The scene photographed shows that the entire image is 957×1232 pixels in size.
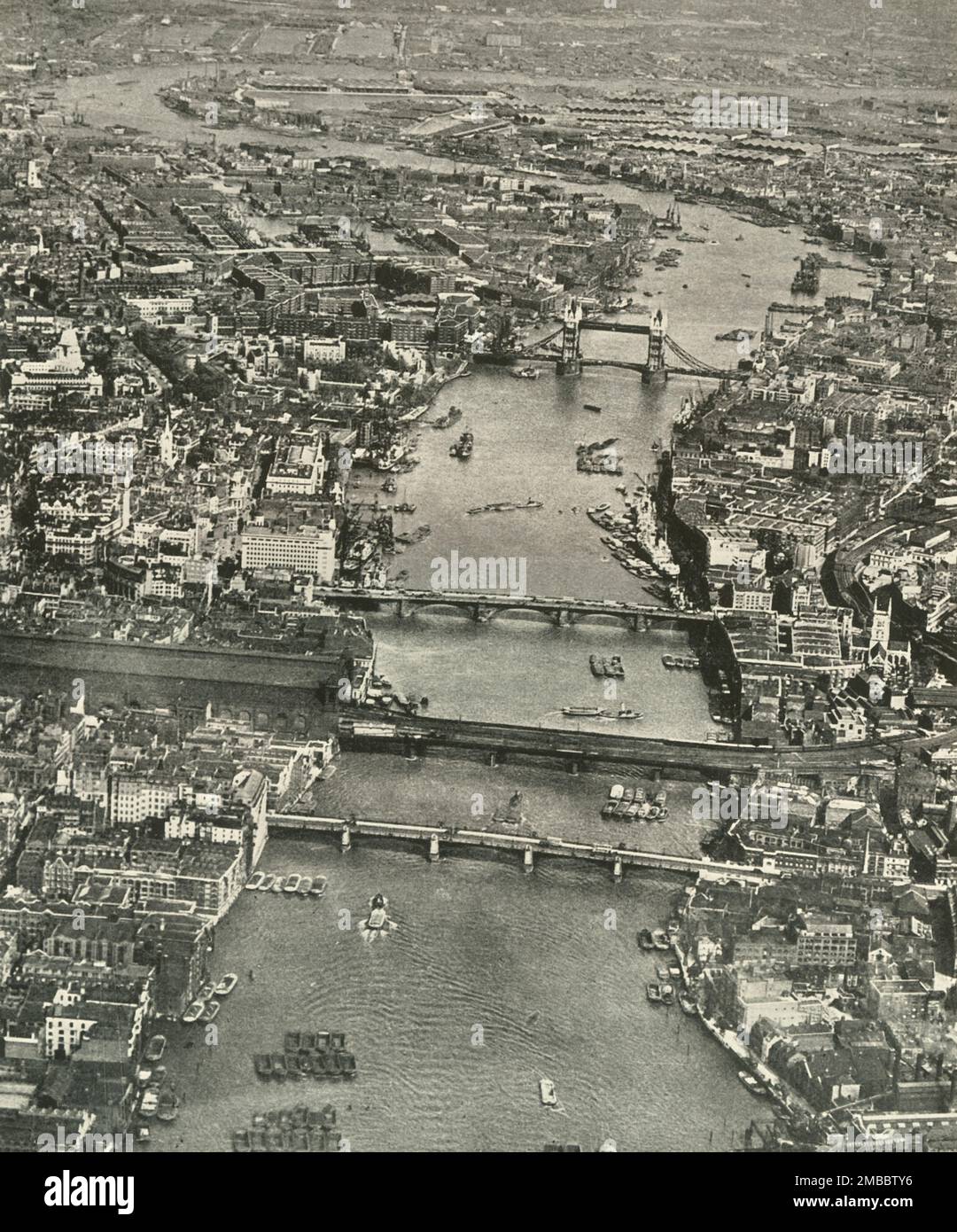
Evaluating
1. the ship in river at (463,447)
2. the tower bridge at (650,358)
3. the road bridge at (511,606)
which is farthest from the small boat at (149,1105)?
the tower bridge at (650,358)

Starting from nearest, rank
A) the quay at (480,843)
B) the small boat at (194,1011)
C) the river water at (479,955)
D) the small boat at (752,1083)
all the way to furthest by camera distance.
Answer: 1. the river water at (479,955)
2. the small boat at (752,1083)
3. the small boat at (194,1011)
4. the quay at (480,843)

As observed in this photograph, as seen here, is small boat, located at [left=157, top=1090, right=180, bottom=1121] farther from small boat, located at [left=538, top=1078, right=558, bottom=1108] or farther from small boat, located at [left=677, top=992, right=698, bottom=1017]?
small boat, located at [left=677, top=992, right=698, bottom=1017]

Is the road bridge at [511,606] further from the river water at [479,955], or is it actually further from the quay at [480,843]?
the quay at [480,843]

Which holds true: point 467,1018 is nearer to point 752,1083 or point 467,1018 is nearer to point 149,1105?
point 752,1083

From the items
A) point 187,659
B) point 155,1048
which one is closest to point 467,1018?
point 155,1048

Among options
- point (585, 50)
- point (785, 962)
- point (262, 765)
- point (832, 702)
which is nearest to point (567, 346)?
point (585, 50)

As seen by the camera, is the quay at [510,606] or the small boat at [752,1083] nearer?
the small boat at [752,1083]
